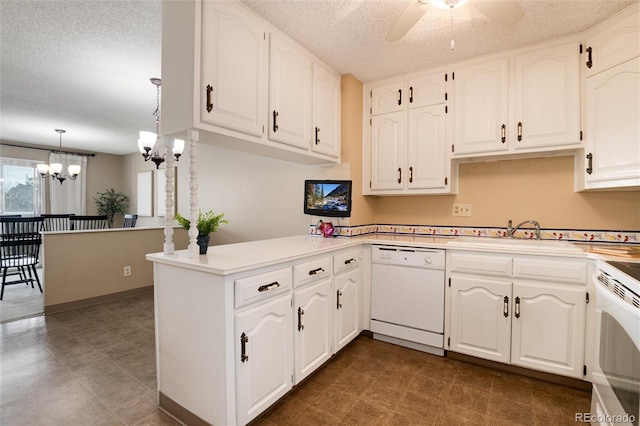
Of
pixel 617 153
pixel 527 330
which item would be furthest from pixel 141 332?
pixel 617 153

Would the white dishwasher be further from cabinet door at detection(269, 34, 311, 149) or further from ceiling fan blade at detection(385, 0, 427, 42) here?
ceiling fan blade at detection(385, 0, 427, 42)

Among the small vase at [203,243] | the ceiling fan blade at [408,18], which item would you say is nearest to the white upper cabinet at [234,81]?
the small vase at [203,243]

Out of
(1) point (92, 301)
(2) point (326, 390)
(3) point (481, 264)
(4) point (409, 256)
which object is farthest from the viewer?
(1) point (92, 301)

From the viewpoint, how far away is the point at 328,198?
2762 millimetres

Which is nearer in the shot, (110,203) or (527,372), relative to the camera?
(527,372)

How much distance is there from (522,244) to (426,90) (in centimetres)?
155

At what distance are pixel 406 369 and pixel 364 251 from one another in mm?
974

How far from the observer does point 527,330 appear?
2.04 meters

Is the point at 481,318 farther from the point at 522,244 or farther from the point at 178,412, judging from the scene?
the point at 178,412

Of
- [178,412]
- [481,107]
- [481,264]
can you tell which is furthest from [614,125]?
[178,412]

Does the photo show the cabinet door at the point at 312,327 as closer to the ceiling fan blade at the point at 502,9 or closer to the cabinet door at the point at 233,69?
the cabinet door at the point at 233,69

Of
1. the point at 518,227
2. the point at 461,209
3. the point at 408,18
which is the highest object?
the point at 408,18

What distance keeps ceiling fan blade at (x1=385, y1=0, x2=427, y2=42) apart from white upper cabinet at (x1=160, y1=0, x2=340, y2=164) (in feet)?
2.59

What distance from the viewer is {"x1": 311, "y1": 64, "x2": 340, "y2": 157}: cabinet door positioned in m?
2.48
